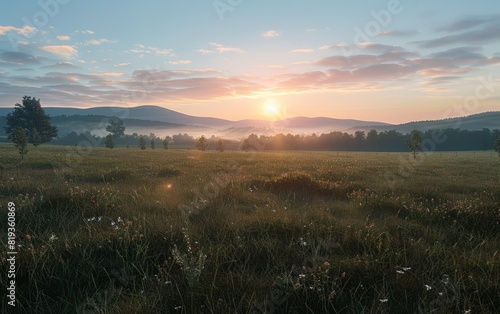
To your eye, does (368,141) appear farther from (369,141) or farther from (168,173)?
(168,173)

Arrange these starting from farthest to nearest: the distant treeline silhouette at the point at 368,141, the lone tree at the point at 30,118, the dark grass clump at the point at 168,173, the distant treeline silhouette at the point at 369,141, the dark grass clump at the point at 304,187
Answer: the distant treeline silhouette at the point at 369,141 < the distant treeline silhouette at the point at 368,141 < the lone tree at the point at 30,118 < the dark grass clump at the point at 168,173 < the dark grass clump at the point at 304,187

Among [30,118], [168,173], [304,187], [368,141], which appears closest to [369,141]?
[368,141]

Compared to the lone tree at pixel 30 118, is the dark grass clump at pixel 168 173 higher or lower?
lower

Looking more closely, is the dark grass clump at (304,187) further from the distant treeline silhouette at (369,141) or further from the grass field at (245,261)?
the distant treeline silhouette at (369,141)

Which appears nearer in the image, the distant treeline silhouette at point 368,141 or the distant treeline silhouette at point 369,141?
the distant treeline silhouette at point 368,141

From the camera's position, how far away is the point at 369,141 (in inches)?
5477

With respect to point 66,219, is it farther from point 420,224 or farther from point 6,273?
point 420,224

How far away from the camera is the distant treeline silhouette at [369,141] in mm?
131875

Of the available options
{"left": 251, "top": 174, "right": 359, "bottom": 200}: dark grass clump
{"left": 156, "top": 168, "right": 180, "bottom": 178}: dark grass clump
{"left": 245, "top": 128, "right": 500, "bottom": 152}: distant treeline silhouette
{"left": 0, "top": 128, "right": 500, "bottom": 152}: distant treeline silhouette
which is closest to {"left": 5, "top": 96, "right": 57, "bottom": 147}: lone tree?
{"left": 0, "top": 128, "right": 500, "bottom": 152}: distant treeline silhouette

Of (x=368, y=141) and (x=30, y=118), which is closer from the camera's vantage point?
(x=30, y=118)

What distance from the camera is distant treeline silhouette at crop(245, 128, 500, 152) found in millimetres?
131875

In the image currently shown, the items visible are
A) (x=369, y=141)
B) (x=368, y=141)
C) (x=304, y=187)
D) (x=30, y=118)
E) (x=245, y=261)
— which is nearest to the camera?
(x=245, y=261)

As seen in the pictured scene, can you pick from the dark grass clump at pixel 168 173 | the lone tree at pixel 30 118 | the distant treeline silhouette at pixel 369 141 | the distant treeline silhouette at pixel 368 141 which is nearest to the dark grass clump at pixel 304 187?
the dark grass clump at pixel 168 173

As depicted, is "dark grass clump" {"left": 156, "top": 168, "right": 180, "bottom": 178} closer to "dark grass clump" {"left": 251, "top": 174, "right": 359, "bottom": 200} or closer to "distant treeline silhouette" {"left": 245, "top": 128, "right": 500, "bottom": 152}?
"dark grass clump" {"left": 251, "top": 174, "right": 359, "bottom": 200}
